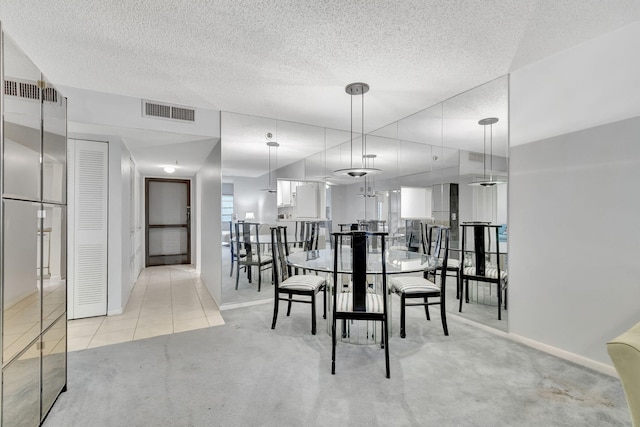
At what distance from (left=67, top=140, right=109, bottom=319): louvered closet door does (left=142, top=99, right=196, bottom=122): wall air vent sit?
76 cm

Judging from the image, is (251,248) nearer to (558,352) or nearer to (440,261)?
(440,261)

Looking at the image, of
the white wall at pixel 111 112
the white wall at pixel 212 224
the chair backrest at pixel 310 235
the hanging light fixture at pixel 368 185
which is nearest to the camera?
the white wall at pixel 111 112

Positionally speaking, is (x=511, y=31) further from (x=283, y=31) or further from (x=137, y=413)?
(x=137, y=413)

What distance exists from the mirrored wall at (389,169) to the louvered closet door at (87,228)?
1.40m

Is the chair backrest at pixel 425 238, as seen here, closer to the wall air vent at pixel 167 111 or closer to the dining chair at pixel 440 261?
the dining chair at pixel 440 261

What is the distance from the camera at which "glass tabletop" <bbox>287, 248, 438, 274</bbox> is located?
2459 mm

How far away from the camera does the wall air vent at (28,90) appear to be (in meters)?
1.31

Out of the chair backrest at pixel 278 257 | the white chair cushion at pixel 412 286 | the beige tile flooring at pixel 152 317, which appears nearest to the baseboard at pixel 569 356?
the white chair cushion at pixel 412 286

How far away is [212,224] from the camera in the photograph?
4.12 m

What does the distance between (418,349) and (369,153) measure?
9.92 feet

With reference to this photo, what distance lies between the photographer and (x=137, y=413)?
69.7 inches

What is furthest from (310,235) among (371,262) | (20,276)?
(20,276)

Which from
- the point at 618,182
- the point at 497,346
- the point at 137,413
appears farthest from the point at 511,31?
the point at 137,413

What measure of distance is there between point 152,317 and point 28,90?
2.76m
